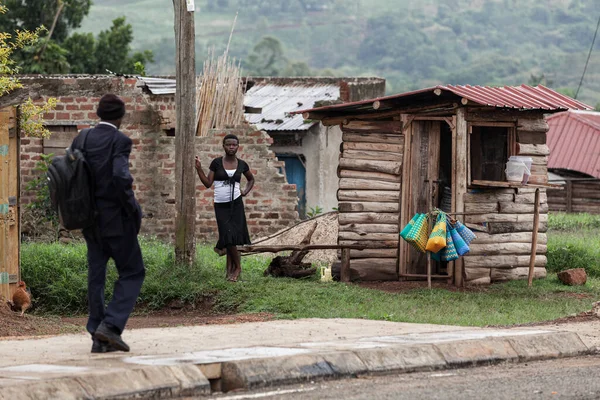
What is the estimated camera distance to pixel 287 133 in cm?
2802

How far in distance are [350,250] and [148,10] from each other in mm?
157394

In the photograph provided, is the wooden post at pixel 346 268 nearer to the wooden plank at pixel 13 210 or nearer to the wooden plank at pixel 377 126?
the wooden plank at pixel 377 126

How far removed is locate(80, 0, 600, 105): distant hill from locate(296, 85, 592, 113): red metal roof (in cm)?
8264

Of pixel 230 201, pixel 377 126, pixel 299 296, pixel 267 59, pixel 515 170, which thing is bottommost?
pixel 299 296

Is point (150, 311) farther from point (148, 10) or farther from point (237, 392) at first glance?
point (148, 10)

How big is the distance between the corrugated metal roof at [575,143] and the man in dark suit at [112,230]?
1271 inches

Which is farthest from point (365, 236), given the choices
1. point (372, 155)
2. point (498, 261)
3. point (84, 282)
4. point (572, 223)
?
point (572, 223)

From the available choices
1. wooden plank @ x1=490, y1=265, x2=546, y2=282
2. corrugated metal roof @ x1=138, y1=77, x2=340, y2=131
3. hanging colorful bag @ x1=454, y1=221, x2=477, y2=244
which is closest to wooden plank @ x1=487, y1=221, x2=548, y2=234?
wooden plank @ x1=490, y1=265, x2=546, y2=282

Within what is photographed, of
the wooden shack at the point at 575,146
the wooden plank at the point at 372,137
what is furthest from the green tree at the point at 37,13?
the wooden plank at the point at 372,137

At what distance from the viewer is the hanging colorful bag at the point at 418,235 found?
46.2ft

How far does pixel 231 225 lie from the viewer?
45.6ft

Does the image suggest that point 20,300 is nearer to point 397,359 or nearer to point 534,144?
point 397,359

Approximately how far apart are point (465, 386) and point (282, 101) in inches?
904

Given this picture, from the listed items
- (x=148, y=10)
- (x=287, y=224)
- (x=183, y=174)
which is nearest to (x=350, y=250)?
(x=183, y=174)
